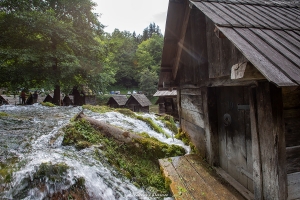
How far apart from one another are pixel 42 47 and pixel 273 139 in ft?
48.4

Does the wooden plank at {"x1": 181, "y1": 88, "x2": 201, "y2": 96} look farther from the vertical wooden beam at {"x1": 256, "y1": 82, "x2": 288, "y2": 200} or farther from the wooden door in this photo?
the vertical wooden beam at {"x1": 256, "y1": 82, "x2": 288, "y2": 200}

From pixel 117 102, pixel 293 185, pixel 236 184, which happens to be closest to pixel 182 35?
pixel 236 184

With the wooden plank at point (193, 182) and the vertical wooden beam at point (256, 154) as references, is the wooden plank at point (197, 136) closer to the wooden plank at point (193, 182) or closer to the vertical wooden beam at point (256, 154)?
the wooden plank at point (193, 182)

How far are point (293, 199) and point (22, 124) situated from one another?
7716 mm

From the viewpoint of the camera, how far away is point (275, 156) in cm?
200

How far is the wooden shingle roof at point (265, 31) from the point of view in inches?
61.6

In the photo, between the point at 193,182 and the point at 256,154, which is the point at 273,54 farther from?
the point at 193,182

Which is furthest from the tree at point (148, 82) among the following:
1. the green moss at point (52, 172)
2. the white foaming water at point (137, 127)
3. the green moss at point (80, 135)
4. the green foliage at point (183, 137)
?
the green moss at point (52, 172)

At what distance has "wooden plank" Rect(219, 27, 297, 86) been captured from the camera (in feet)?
4.72

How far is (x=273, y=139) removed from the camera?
6.57ft

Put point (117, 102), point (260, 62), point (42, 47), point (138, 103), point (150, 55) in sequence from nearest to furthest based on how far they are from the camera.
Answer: point (260, 62)
point (42, 47)
point (138, 103)
point (117, 102)
point (150, 55)

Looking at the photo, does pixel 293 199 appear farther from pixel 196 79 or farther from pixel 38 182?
pixel 38 182

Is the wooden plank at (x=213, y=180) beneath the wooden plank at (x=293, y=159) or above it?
beneath

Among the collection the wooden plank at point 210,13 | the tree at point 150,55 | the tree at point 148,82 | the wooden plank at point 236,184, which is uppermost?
the tree at point 150,55
